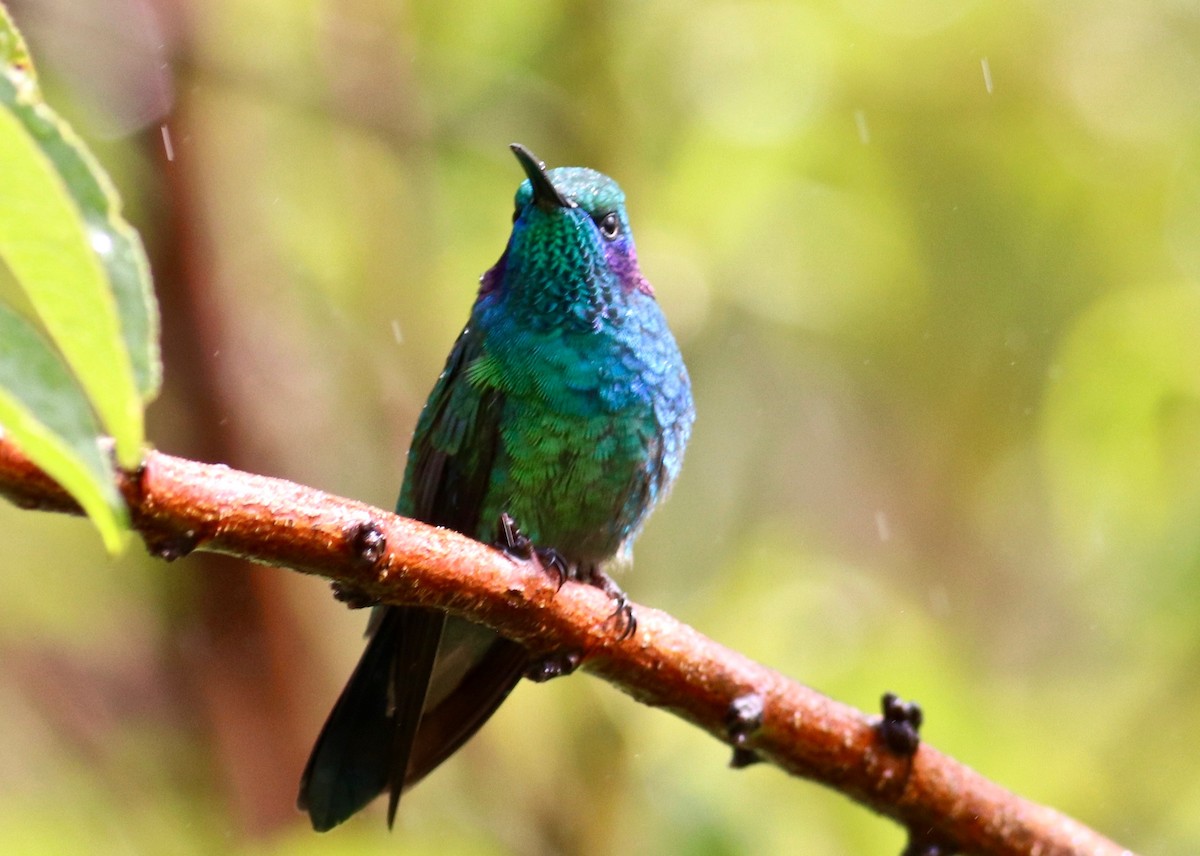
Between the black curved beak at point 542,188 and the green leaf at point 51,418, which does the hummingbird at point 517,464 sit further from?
the green leaf at point 51,418

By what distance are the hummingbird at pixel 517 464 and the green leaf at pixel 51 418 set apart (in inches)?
90.5

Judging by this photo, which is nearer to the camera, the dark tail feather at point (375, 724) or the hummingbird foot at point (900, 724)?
the hummingbird foot at point (900, 724)

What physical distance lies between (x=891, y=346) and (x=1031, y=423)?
713 millimetres

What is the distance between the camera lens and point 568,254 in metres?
3.54

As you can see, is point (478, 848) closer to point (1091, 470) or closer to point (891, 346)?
point (1091, 470)

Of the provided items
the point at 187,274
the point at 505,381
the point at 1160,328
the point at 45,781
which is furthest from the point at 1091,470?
the point at 45,781

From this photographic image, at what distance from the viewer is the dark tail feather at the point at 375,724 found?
2.96 meters

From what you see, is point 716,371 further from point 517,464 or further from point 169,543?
point 169,543

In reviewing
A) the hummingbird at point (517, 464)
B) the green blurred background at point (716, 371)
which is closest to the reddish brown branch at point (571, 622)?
the hummingbird at point (517, 464)

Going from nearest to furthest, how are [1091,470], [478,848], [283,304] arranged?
[478,848] → [1091,470] → [283,304]

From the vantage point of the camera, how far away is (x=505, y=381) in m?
3.25

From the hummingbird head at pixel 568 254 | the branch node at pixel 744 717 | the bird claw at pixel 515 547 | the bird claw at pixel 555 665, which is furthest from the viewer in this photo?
the hummingbird head at pixel 568 254

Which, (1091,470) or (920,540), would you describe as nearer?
(1091,470)

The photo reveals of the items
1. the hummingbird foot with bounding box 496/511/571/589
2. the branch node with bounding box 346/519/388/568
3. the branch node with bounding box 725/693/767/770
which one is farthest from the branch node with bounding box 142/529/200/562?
the branch node with bounding box 725/693/767/770
